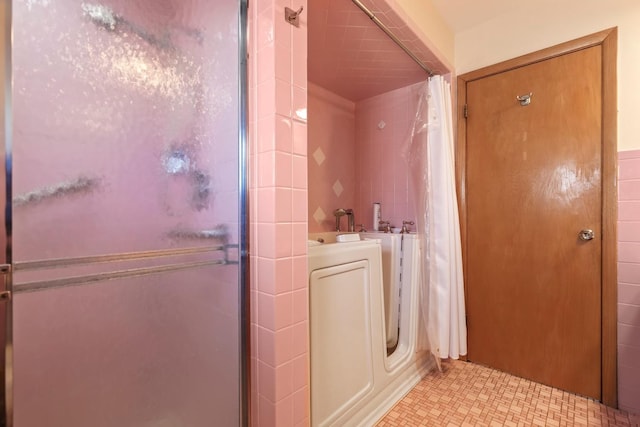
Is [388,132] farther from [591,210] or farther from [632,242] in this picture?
[632,242]

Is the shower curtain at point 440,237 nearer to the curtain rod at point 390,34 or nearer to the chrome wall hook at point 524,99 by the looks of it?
the curtain rod at point 390,34

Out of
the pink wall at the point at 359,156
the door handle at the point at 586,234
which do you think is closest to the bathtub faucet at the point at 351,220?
the pink wall at the point at 359,156

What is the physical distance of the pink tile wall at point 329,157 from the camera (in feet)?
6.65

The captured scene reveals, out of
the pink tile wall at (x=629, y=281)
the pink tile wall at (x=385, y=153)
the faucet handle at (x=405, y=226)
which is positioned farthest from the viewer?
the pink tile wall at (x=385, y=153)

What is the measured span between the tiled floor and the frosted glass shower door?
0.98 m

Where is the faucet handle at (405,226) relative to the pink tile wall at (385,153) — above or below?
below

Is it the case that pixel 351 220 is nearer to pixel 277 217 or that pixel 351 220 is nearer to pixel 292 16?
pixel 277 217

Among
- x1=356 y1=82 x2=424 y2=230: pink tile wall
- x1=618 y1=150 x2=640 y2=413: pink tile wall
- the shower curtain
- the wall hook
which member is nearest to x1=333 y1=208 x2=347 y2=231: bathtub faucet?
x1=356 y1=82 x2=424 y2=230: pink tile wall

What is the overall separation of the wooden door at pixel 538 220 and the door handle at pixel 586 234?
12 mm

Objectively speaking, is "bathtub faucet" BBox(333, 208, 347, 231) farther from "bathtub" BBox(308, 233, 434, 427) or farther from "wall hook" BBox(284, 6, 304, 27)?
"wall hook" BBox(284, 6, 304, 27)

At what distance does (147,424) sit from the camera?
0.78 m

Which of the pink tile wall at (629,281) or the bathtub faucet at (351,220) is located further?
the bathtub faucet at (351,220)

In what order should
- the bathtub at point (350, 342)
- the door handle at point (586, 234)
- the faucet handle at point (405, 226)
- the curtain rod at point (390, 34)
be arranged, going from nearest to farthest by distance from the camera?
1. the bathtub at point (350, 342)
2. the curtain rod at point (390, 34)
3. the door handle at point (586, 234)
4. the faucet handle at point (405, 226)

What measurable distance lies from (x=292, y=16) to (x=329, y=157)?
4.38 ft
